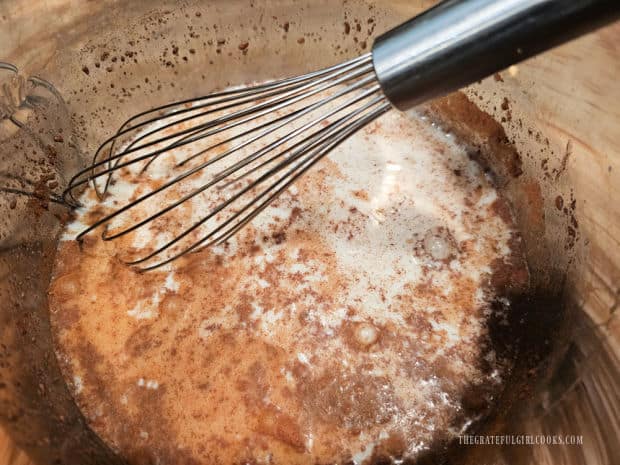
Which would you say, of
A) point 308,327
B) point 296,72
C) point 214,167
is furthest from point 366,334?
point 296,72

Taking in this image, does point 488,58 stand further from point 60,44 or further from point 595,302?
point 60,44

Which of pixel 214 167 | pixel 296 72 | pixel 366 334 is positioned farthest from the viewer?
pixel 296 72

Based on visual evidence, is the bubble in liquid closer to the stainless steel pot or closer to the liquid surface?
the liquid surface

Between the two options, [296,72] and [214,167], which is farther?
[296,72]

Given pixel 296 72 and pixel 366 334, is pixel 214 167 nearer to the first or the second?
pixel 296 72

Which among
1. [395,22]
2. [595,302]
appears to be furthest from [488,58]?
[395,22]

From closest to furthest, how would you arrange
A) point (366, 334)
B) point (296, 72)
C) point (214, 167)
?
1. point (366, 334)
2. point (214, 167)
3. point (296, 72)
